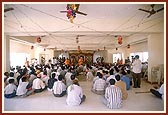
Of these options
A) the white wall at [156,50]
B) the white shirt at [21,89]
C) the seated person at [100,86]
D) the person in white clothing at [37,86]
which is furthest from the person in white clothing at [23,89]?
the white wall at [156,50]

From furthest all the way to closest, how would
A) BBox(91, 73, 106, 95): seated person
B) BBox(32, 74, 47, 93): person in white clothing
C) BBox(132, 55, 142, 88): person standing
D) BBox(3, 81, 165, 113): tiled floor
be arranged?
BBox(132, 55, 142, 88): person standing
BBox(32, 74, 47, 93): person in white clothing
BBox(91, 73, 106, 95): seated person
BBox(3, 81, 165, 113): tiled floor

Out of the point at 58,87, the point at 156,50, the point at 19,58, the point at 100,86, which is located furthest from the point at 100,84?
the point at 19,58

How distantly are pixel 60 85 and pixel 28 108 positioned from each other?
1.39 m

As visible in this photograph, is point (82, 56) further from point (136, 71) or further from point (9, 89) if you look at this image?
point (9, 89)

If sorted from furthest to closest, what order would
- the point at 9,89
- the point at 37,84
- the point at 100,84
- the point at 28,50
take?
the point at 28,50, the point at 37,84, the point at 100,84, the point at 9,89

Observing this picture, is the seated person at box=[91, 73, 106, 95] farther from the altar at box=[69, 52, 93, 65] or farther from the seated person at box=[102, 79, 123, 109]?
the altar at box=[69, 52, 93, 65]

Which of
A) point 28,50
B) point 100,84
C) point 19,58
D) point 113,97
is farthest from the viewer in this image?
point 28,50

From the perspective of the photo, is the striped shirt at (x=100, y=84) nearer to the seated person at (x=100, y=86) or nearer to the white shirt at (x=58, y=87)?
the seated person at (x=100, y=86)

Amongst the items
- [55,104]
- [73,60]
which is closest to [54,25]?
[55,104]

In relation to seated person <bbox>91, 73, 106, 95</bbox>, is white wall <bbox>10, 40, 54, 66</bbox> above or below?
above

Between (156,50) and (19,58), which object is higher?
(156,50)

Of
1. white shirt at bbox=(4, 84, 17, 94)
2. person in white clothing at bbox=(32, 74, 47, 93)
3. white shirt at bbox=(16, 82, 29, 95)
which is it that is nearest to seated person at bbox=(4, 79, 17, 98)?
white shirt at bbox=(4, 84, 17, 94)

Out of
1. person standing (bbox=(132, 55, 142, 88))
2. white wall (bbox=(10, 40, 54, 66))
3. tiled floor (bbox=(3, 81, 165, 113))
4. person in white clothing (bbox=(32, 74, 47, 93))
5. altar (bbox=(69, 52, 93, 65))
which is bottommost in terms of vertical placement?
tiled floor (bbox=(3, 81, 165, 113))

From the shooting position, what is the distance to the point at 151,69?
7.45m
